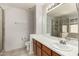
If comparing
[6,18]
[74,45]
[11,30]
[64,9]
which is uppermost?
[64,9]

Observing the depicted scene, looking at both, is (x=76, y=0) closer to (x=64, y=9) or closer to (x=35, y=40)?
(x=64, y=9)

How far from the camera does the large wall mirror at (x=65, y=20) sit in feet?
5.52

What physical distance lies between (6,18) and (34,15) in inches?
23.5

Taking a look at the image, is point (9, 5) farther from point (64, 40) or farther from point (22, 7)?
point (64, 40)

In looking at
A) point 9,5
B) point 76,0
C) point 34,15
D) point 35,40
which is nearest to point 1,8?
point 9,5

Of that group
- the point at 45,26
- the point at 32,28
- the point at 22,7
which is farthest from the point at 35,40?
the point at 22,7

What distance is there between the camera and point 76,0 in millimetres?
1498

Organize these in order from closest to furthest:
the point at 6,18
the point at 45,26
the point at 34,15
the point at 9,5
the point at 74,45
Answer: the point at 74,45
the point at 9,5
the point at 6,18
the point at 34,15
the point at 45,26

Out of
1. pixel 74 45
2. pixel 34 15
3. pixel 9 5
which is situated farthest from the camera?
pixel 34 15

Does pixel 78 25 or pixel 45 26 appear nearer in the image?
pixel 78 25

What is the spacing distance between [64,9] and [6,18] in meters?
1.20

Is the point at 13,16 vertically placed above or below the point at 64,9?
below

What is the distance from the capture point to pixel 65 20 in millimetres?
1826

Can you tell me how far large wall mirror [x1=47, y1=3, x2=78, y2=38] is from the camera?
5.52 ft
